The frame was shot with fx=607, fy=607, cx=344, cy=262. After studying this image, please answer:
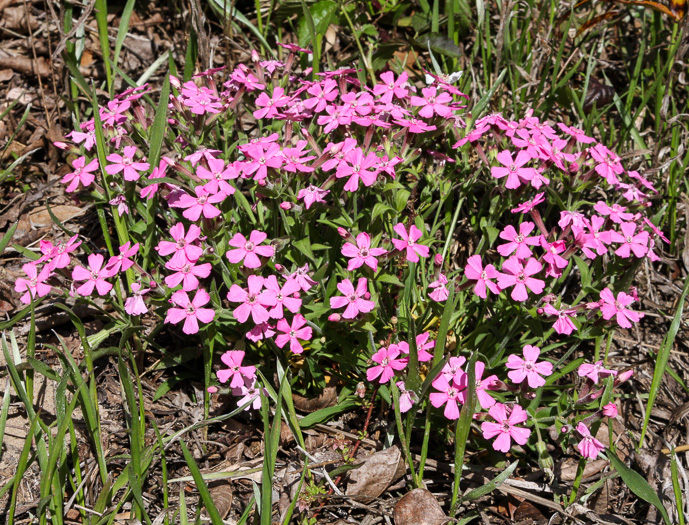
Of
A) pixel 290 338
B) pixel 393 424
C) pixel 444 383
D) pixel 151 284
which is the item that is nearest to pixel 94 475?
pixel 151 284

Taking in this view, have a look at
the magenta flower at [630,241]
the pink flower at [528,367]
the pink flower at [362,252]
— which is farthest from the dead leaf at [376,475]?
the magenta flower at [630,241]

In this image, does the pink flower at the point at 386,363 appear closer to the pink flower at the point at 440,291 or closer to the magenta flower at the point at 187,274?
the pink flower at the point at 440,291

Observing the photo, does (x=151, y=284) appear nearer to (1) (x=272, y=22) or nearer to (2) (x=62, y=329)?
(2) (x=62, y=329)

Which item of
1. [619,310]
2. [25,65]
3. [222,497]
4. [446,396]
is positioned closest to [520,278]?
[619,310]

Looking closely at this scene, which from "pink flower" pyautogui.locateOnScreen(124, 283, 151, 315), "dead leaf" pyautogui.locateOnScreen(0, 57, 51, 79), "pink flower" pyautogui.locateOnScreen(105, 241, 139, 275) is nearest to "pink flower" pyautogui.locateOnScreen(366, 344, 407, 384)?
"pink flower" pyautogui.locateOnScreen(124, 283, 151, 315)

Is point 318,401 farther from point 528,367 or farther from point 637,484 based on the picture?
point 637,484
